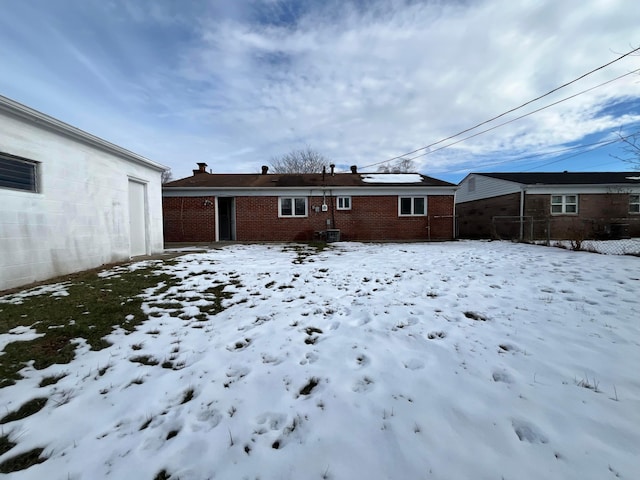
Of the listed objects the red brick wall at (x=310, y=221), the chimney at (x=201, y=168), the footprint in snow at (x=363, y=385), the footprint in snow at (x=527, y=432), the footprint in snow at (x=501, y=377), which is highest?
the chimney at (x=201, y=168)

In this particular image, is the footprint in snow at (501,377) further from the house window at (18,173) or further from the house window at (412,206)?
the house window at (412,206)

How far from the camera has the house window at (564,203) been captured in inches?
692

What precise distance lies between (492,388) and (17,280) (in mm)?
8019

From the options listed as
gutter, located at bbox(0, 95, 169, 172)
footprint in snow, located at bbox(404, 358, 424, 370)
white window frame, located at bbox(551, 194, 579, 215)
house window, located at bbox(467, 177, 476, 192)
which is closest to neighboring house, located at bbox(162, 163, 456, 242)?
gutter, located at bbox(0, 95, 169, 172)

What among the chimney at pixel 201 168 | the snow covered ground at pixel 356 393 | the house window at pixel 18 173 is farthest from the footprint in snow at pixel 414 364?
the chimney at pixel 201 168

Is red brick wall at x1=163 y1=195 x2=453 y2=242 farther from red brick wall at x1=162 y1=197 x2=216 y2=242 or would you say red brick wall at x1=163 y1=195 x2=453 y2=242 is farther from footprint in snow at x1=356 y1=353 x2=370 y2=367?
footprint in snow at x1=356 y1=353 x2=370 y2=367

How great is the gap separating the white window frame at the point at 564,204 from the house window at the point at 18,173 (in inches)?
900

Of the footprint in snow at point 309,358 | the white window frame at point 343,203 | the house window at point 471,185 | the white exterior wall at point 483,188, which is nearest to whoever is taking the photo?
the footprint in snow at point 309,358

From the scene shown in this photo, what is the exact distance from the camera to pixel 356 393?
95.7 inches

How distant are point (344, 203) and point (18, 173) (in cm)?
1235

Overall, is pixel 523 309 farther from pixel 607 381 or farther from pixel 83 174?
pixel 83 174

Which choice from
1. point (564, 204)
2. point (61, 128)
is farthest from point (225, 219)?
point (564, 204)

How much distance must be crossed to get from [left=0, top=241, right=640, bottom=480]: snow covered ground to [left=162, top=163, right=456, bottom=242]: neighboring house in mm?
10941

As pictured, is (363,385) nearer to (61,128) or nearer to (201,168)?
(61,128)
